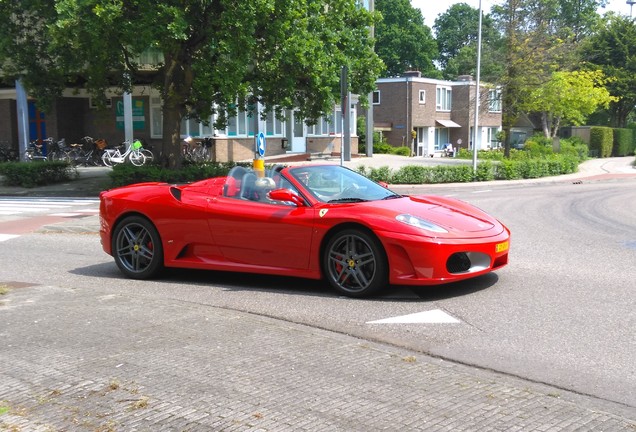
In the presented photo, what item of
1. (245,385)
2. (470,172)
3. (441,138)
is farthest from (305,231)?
(441,138)

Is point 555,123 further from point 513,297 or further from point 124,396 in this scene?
point 124,396

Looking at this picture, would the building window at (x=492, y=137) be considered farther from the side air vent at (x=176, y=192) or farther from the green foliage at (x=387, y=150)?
the side air vent at (x=176, y=192)

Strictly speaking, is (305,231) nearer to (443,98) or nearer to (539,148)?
(539,148)

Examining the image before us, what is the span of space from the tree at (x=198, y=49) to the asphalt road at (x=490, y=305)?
8091 mm

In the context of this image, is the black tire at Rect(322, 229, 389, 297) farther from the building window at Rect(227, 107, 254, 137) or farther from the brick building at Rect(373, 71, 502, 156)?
the brick building at Rect(373, 71, 502, 156)

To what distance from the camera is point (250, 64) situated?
63.9 feet

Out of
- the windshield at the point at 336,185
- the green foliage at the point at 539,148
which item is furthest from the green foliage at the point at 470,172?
the windshield at the point at 336,185

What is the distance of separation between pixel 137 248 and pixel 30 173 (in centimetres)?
1607

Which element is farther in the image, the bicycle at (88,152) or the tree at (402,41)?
the tree at (402,41)

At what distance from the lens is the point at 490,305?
6.41 metres

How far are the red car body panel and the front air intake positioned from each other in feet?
0.21

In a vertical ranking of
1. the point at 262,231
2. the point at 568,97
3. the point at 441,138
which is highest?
the point at 568,97

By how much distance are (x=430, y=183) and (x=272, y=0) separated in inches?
409

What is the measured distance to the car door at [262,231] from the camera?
6996mm
